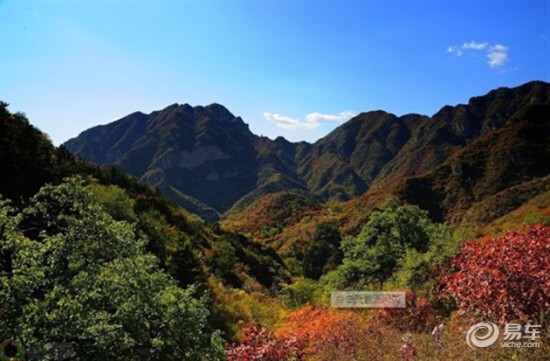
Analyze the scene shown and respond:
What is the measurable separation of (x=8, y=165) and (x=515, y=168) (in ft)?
249

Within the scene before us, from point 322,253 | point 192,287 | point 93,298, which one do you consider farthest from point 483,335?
point 322,253

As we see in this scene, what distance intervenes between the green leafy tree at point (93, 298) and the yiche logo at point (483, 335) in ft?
15.2

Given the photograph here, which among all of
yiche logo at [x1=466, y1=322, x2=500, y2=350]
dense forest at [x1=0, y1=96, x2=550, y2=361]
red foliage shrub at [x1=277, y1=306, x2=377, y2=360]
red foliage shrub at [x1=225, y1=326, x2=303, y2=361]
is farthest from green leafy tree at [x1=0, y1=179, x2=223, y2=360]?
yiche logo at [x1=466, y1=322, x2=500, y2=350]

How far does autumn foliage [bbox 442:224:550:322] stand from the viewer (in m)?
7.07

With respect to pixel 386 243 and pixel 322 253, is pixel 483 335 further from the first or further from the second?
pixel 322 253

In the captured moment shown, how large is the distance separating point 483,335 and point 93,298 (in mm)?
6818

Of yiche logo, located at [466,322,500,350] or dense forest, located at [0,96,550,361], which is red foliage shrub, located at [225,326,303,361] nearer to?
dense forest, located at [0,96,550,361]

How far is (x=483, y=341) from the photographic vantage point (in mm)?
7211

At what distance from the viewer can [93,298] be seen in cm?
557

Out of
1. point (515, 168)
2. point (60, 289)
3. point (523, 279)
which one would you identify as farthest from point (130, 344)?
point (515, 168)

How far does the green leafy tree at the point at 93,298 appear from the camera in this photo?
507 centimetres

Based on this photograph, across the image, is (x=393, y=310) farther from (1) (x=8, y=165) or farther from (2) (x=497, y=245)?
(1) (x=8, y=165)

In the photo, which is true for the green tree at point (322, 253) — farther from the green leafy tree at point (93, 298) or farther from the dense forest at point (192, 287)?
the green leafy tree at point (93, 298)

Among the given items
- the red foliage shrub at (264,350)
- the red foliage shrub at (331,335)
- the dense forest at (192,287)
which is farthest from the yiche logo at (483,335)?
the red foliage shrub at (264,350)
